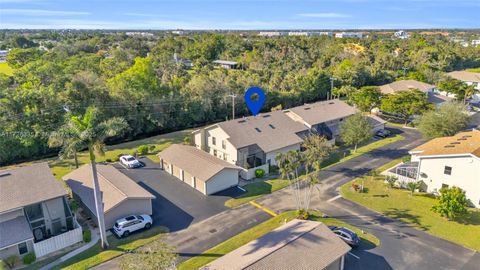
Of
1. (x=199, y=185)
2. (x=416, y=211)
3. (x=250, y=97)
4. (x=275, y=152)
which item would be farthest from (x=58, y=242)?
(x=250, y=97)

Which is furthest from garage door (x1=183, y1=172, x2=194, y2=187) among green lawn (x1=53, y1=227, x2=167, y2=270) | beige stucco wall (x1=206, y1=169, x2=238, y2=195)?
green lawn (x1=53, y1=227, x2=167, y2=270)

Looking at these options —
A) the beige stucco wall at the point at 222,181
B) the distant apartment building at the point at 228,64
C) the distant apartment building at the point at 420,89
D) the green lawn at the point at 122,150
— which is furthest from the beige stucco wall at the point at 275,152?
the distant apartment building at the point at 228,64

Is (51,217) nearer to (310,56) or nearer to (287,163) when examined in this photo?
(287,163)

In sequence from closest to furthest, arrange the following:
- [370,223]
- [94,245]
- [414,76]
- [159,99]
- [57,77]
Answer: [94,245] < [370,223] < [57,77] < [159,99] < [414,76]

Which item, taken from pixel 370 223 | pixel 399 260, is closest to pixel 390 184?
pixel 370 223

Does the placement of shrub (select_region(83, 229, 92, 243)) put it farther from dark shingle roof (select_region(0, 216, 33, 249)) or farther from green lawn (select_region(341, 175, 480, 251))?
green lawn (select_region(341, 175, 480, 251))

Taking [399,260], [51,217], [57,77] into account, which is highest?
[57,77]
